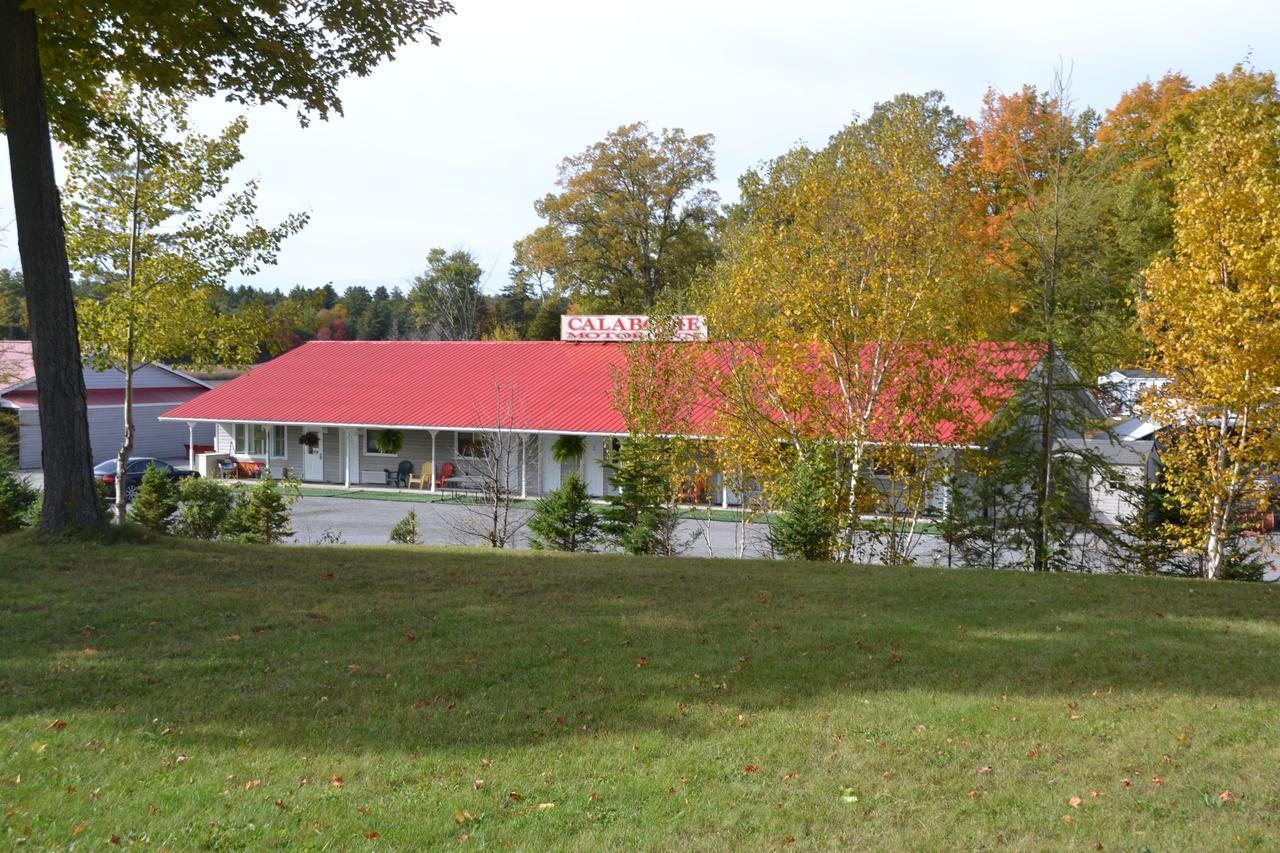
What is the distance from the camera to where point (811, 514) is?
17.4 metres

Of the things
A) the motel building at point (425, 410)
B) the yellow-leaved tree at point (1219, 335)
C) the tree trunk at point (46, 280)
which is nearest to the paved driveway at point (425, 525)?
the motel building at point (425, 410)

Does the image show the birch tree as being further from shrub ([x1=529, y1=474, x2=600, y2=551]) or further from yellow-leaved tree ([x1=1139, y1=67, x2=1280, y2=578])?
yellow-leaved tree ([x1=1139, y1=67, x2=1280, y2=578])

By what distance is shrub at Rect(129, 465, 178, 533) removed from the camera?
66.9 ft

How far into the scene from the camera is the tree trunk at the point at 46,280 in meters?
11.8

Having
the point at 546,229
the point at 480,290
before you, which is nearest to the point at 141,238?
the point at 546,229

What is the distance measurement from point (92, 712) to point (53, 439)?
677cm

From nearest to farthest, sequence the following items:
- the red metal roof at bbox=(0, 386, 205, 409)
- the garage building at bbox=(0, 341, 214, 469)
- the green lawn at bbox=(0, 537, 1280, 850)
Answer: the green lawn at bbox=(0, 537, 1280, 850)
the garage building at bbox=(0, 341, 214, 469)
the red metal roof at bbox=(0, 386, 205, 409)

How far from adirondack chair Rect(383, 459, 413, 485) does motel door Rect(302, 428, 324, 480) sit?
285 centimetres

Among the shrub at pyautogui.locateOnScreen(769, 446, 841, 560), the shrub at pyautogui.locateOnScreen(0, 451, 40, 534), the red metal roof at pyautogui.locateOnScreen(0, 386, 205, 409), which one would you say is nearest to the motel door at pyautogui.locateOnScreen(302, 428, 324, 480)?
the red metal roof at pyautogui.locateOnScreen(0, 386, 205, 409)

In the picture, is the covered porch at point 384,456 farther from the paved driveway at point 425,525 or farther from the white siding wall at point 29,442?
the white siding wall at point 29,442

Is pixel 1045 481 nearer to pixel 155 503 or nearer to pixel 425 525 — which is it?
pixel 425 525

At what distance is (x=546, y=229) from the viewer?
50.3 m

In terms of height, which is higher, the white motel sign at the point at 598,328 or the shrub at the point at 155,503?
the white motel sign at the point at 598,328

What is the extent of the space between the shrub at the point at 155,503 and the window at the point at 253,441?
53.5ft
